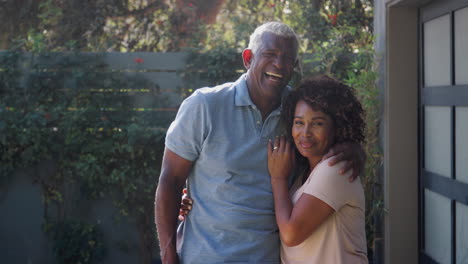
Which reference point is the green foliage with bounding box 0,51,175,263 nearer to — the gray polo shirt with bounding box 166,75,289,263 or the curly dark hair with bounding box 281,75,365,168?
the gray polo shirt with bounding box 166,75,289,263

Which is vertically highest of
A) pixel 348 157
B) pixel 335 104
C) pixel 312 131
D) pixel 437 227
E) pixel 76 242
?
pixel 335 104

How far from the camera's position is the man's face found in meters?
2.40

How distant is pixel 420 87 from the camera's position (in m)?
3.99

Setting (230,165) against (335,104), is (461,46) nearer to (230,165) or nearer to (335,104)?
(335,104)

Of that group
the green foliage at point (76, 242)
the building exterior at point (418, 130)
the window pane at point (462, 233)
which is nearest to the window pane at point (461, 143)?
the building exterior at point (418, 130)

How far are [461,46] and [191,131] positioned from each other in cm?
192

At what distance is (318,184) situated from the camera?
7.09 ft

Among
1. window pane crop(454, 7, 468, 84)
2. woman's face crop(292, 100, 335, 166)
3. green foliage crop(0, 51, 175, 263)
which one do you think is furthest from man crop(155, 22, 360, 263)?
green foliage crop(0, 51, 175, 263)

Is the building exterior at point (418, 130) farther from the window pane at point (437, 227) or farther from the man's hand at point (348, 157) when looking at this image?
the man's hand at point (348, 157)

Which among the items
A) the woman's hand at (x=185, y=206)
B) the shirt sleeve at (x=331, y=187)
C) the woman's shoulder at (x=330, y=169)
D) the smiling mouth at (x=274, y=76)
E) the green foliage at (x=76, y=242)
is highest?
the smiling mouth at (x=274, y=76)

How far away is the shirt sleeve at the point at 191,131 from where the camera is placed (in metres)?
2.34

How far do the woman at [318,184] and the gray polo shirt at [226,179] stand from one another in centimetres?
7

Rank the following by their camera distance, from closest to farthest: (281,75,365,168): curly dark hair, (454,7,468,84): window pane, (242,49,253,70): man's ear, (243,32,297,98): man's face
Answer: (281,75,365,168): curly dark hair < (243,32,297,98): man's face < (242,49,253,70): man's ear < (454,7,468,84): window pane

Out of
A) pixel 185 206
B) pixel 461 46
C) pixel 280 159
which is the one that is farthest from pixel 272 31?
pixel 461 46
